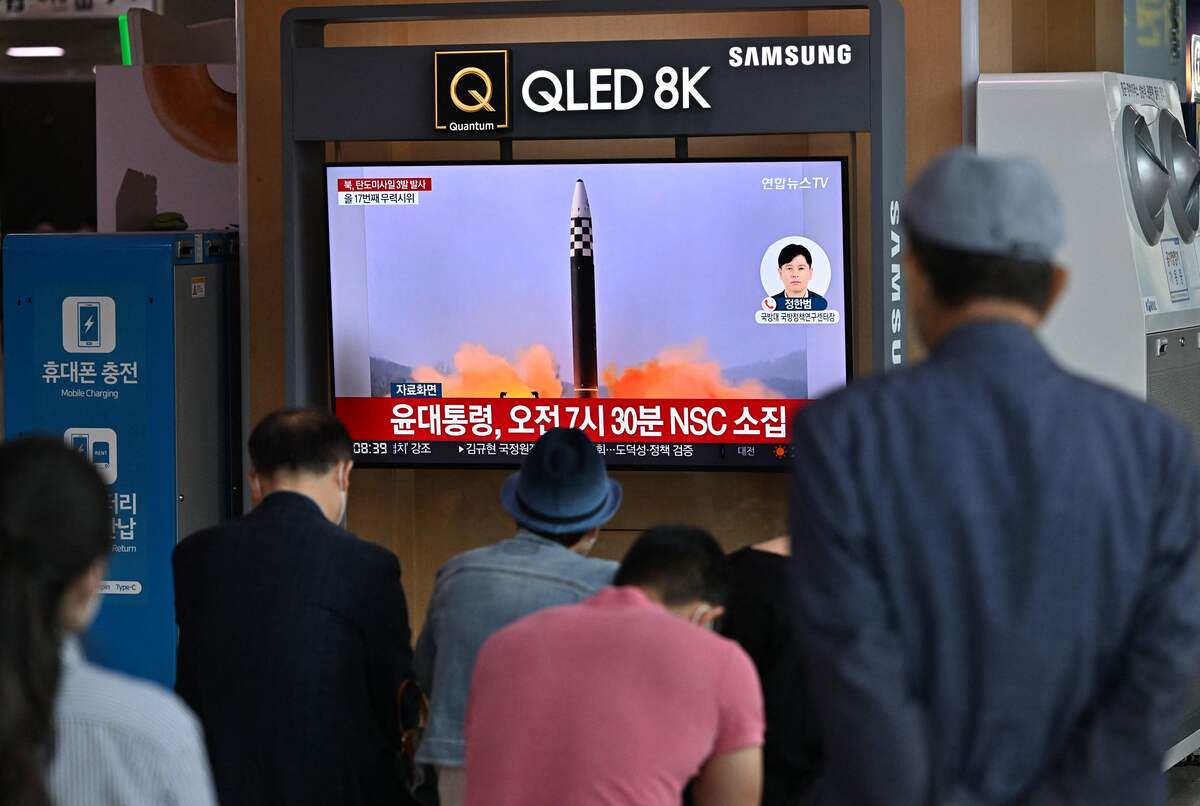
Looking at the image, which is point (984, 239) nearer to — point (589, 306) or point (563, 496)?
point (563, 496)

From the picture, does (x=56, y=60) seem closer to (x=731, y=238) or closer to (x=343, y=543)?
(x=731, y=238)

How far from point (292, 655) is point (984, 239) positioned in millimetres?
1614

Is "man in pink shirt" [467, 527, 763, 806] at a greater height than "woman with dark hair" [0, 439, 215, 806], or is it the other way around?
"woman with dark hair" [0, 439, 215, 806]

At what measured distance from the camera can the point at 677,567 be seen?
7.79 ft

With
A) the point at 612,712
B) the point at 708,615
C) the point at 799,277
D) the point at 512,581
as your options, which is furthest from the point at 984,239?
the point at 799,277

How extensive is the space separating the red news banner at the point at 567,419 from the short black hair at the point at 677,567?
202 cm

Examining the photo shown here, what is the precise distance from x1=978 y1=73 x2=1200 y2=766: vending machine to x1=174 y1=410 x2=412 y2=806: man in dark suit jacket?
7.85 ft

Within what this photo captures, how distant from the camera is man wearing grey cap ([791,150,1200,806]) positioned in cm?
169

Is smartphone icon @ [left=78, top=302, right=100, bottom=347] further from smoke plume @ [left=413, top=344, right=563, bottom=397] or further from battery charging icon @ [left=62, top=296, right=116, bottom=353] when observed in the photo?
smoke plume @ [left=413, top=344, right=563, bottom=397]

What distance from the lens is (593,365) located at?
14.9 feet

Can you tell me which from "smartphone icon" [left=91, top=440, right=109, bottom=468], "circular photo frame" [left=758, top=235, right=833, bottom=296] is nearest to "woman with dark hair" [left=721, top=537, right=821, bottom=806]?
"circular photo frame" [left=758, top=235, right=833, bottom=296]

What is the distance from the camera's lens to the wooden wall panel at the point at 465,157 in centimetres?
489

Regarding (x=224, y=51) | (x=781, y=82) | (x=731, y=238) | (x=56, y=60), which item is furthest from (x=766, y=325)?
(x=56, y=60)

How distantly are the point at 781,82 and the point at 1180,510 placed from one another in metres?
2.80
